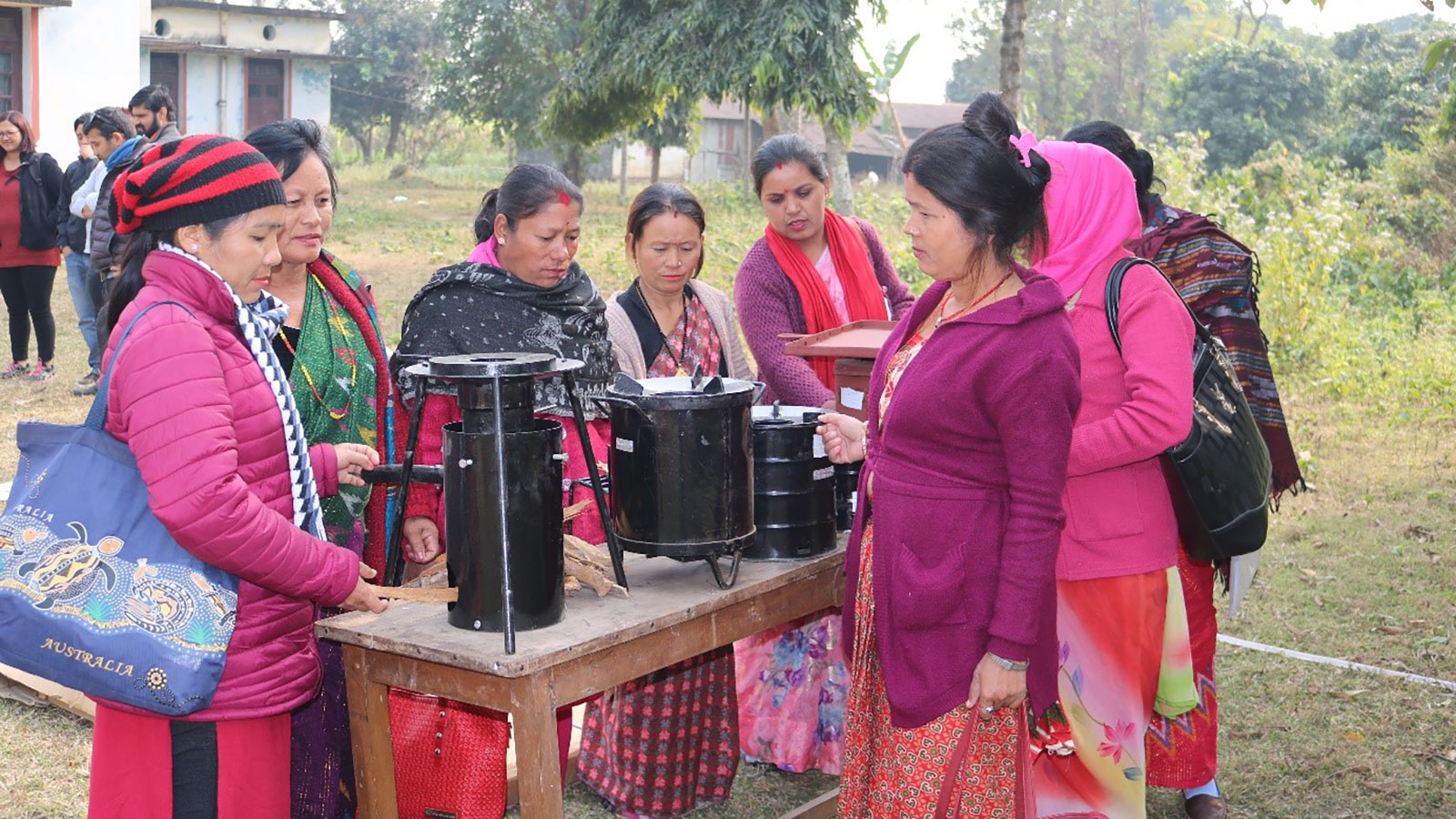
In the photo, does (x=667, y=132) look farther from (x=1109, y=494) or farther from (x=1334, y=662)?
(x=1109, y=494)

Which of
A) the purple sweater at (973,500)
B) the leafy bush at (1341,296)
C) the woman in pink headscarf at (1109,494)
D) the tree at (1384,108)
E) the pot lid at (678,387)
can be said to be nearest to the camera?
the purple sweater at (973,500)

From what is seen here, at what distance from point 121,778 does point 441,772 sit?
81 cm

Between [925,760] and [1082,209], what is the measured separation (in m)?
1.21

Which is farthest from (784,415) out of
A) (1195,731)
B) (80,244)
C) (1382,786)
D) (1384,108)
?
(1384,108)

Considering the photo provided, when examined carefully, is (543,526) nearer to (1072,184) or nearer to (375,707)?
(375,707)

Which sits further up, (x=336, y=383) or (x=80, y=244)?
(x=80, y=244)

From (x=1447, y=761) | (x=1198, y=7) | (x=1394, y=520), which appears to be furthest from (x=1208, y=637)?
(x=1198, y=7)

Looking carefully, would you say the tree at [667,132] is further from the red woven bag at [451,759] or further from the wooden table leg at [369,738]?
the wooden table leg at [369,738]

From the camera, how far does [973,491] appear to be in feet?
8.01

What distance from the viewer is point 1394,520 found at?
6.82m

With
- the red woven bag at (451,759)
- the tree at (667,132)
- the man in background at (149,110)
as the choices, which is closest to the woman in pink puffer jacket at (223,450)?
the red woven bag at (451,759)

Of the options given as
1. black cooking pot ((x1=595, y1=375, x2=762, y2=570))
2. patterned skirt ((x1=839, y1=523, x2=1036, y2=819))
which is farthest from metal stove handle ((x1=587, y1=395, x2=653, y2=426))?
patterned skirt ((x1=839, y1=523, x2=1036, y2=819))

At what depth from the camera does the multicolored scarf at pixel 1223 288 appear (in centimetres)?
380

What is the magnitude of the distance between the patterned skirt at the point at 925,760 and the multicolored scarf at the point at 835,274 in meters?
1.44
